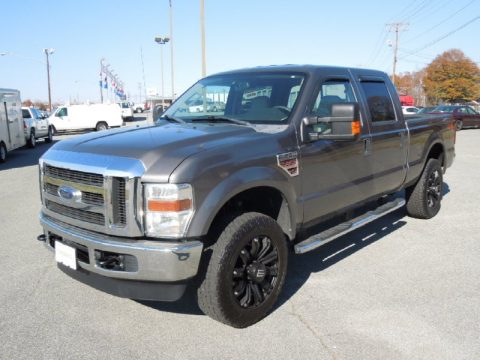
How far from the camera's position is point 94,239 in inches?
121

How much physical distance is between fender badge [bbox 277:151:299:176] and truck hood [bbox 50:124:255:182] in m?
0.33

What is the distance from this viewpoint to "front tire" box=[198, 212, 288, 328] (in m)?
3.11

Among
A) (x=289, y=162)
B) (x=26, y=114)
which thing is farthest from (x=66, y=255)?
(x=26, y=114)

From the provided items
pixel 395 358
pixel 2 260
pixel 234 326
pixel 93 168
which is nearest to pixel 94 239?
pixel 93 168

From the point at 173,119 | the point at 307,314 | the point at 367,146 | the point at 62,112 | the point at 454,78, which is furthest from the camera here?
the point at 454,78

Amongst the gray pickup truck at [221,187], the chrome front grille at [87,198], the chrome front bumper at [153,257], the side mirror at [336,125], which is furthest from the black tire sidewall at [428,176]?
the chrome front grille at [87,198]

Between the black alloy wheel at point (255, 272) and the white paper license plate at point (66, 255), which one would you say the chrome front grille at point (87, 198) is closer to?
the white paper license plate at point (66, 255)

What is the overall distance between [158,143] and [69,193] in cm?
73

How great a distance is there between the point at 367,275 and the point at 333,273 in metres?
0.32

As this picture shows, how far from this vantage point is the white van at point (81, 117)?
2881 centimetres

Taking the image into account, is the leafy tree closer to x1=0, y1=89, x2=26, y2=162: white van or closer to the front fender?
x1=0, y1=89, x2=26, y2=162: white van

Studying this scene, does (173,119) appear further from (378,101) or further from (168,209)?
(378,101)

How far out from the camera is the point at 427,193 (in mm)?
6234

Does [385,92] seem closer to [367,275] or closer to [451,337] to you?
[367,275]
